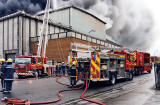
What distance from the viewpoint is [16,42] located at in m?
33.9

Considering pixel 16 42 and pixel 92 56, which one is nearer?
pixel 92 56

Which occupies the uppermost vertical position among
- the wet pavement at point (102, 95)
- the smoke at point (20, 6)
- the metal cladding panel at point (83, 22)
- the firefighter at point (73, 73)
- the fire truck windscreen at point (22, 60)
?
the smoke at point (20, 6)

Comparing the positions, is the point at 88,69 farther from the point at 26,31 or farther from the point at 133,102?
the point at 26,31

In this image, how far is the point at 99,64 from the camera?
31.6 ft

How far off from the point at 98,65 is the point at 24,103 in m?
4.75

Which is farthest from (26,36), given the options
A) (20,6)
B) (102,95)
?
(102,95)

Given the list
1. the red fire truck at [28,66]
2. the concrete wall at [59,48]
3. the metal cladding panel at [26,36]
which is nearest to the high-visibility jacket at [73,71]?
the red fire truck at [28,66]

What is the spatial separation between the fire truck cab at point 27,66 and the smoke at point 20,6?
4055 centimetres

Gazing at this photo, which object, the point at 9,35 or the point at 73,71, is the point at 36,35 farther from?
the point at 73,71

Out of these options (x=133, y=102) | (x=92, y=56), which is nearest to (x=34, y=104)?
(x=133, y=102)

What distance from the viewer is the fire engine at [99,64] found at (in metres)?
9.54

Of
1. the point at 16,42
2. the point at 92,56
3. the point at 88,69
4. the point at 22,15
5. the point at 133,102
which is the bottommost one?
the point at 133,102

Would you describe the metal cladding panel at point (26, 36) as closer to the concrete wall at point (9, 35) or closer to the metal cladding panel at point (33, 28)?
the metal cladding panel at point (33, 28)

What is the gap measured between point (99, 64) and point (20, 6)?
1995 inches
